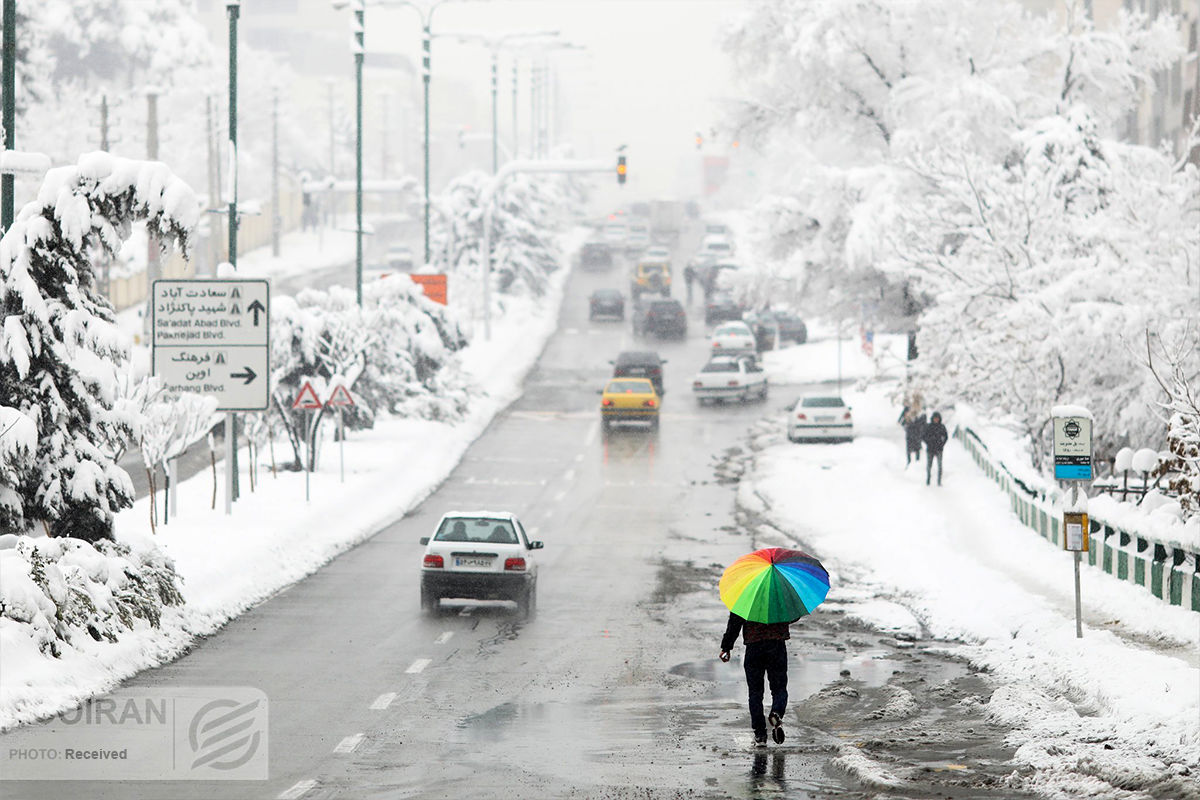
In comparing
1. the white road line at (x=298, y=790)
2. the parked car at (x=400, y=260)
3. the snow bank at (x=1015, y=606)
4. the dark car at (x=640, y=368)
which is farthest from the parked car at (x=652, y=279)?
the white road line at (x=298, y=790)

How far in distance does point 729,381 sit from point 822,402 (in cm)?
1005

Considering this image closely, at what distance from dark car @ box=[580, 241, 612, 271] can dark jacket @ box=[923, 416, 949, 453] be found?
74.8 m

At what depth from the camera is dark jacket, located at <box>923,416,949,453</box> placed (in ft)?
126

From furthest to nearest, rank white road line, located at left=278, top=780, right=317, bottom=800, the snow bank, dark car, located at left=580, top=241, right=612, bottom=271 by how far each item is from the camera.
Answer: dark car, located at left=580, top=241, right=612, bottom=271, the snow bank, white road line, located at left=278, top=780, right=317, bottom=800

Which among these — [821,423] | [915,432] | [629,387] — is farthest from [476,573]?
[629,387]

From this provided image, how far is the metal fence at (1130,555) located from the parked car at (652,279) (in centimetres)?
6217

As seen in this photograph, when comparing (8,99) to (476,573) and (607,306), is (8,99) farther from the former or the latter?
(607,306)

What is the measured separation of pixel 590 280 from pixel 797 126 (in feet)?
174

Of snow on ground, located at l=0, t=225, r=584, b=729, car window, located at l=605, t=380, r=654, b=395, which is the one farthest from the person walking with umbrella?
car window, located at l=605, t=380, r=654, b=395

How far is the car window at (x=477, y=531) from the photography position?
77.6ft

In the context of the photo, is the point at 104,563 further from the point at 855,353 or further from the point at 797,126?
the point at 855,353

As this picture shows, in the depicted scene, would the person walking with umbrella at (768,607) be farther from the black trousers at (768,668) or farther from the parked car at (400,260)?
the parked car at (400,260)

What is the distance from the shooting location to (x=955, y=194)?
4072cm

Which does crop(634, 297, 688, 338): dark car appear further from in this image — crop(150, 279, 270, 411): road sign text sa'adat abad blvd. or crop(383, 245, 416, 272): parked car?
crop(150, 279, 270, 411): road sign text sa'adat abad blvd.
